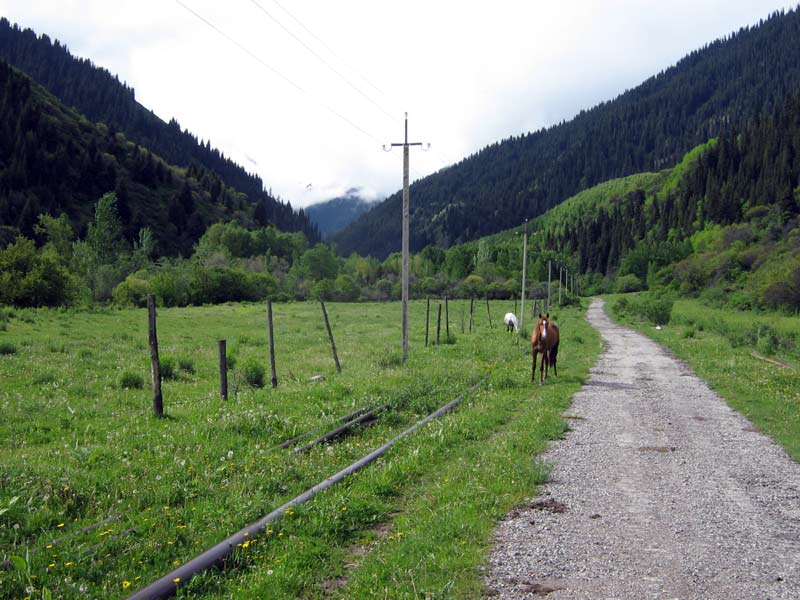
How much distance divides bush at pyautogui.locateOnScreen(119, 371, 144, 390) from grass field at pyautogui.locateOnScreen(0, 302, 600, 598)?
39 mm

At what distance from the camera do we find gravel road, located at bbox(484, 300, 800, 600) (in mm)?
5258

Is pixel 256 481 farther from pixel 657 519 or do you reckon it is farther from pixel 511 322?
pixel 511 322

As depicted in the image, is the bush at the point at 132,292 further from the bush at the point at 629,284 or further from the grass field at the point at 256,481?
the bush at the point at 629,284

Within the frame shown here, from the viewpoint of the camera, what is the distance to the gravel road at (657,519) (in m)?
5.26

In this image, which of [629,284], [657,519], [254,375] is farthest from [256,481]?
[629,284]

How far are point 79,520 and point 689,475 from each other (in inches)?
317

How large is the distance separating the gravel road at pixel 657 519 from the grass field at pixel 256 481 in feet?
1.72

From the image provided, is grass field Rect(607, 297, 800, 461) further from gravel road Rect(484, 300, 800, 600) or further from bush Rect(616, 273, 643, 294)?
bush Rect(616, 273, 643, 294)

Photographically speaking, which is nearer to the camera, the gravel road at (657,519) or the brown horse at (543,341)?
the gravel road at (657,519)

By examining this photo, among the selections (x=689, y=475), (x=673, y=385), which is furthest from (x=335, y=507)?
(x=673, y=385)

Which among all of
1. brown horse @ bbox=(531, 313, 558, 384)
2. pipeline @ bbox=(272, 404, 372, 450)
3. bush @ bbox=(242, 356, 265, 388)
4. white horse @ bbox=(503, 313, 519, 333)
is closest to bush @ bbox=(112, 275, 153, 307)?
white horse @ bbox=(503, 313, 519, 333)

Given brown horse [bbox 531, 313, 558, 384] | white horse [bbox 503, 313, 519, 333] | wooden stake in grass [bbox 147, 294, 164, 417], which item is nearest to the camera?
wooden stake in grass [bbox 147, 294, 164, 417]

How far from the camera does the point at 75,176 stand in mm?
157000

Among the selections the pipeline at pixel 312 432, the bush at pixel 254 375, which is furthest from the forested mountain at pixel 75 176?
the pipeline at pixel 312 432
